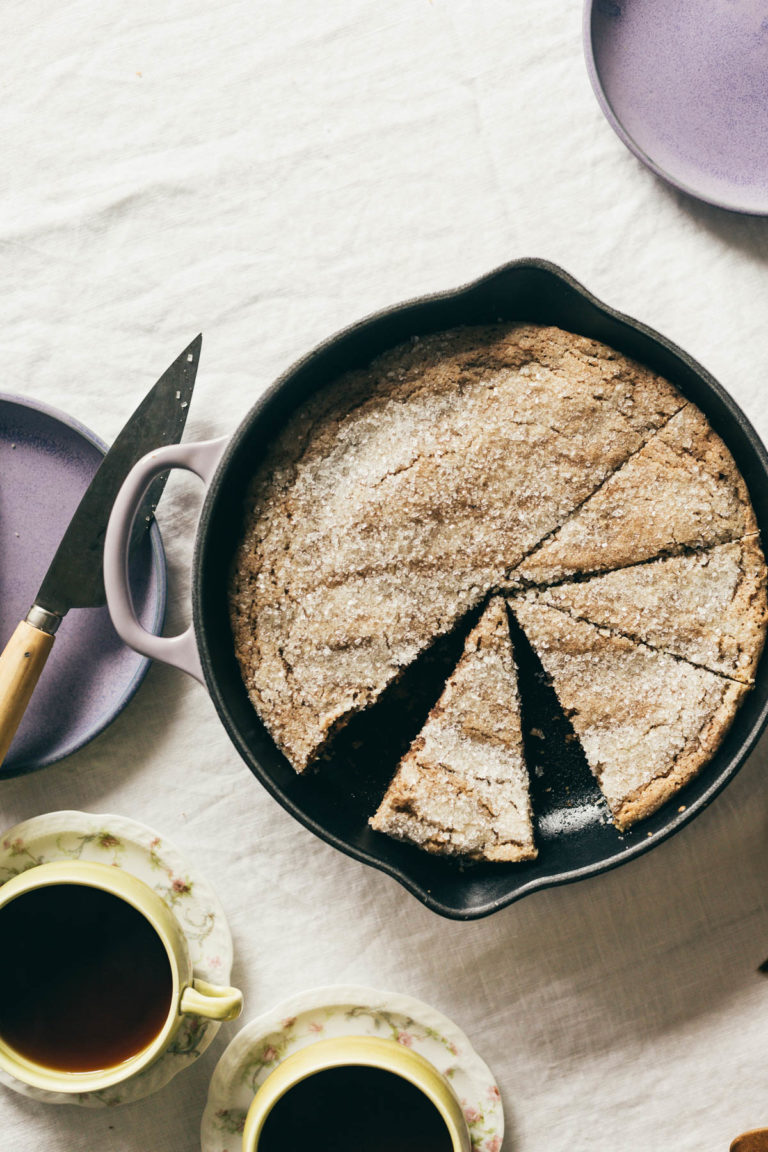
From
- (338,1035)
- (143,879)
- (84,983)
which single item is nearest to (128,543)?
(143,879)

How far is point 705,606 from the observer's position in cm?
158

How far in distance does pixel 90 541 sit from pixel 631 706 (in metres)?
1.05

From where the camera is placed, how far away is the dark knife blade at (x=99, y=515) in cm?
164

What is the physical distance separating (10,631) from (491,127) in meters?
1.38

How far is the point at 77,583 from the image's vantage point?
5.41 ft

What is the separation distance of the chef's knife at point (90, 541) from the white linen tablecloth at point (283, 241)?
58 mm

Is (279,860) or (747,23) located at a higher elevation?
(747,23)

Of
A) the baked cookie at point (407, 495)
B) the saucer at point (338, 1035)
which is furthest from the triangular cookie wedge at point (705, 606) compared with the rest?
the saucer at point (338, 1035)

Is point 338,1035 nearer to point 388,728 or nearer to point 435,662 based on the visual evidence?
point 388,728

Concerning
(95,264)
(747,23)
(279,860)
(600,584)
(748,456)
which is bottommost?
(279,860)

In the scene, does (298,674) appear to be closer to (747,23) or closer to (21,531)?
(21,531)

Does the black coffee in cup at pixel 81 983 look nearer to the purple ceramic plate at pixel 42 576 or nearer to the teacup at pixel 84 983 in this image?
the teacup at pixel 84 983

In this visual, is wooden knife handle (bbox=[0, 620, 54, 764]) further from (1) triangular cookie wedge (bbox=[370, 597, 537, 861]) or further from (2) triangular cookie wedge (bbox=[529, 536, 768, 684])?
(2) triangular cookie wedge (bbox=[529, 536, 768, 684])

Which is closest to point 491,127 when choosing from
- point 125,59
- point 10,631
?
point 125,59
